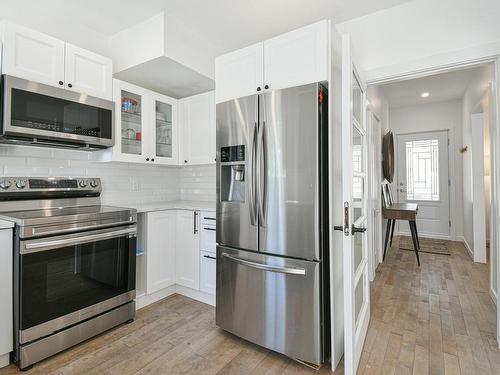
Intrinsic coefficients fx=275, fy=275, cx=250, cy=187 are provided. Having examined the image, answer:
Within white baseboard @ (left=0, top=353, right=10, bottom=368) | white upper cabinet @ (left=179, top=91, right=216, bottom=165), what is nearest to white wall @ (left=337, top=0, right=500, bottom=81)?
white upper cabinet @ (left=179, top=91, right=216, bottom=165)

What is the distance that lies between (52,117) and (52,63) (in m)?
0.42

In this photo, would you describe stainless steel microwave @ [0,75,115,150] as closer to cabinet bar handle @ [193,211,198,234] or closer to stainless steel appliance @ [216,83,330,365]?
cabinet bar handle @ [193,211,198,234]

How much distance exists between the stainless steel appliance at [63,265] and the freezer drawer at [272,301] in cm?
84

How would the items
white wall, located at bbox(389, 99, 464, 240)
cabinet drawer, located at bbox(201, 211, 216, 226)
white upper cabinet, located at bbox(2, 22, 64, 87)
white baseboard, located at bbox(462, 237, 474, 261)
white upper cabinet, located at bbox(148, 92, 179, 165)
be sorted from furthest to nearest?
white wall, located at bbox(389, 99, 464, 240)
white baseboard, located at bbox(462, 237, 474, 261)
white upper cabinet, located at bbox(148, 92, 179, 165)
cabinet drawer, located at bbox(201, 211, 216, 226)
white upper cabinet, located at bbox(2, 22, 64, 87)

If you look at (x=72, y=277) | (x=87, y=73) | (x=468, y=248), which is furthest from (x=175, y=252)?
(x=468, y=248)

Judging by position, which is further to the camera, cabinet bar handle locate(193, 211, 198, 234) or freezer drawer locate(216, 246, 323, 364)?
cabinet bar handle locate(193, 211, 198, 234)

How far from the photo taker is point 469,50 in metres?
1.98

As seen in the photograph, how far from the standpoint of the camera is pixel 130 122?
2.79m

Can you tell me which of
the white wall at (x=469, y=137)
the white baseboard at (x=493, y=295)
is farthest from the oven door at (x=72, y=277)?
the white wall at (x=469, y=137)

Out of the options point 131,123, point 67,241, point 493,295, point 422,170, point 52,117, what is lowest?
point 493,295

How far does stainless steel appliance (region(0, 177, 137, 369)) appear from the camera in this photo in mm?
1719

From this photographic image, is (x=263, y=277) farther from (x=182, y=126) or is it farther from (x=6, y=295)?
(x=182, y=126)

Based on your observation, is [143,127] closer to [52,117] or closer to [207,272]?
[52,117]

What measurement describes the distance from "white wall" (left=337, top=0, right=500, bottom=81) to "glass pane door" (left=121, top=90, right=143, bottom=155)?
213 centimetres
